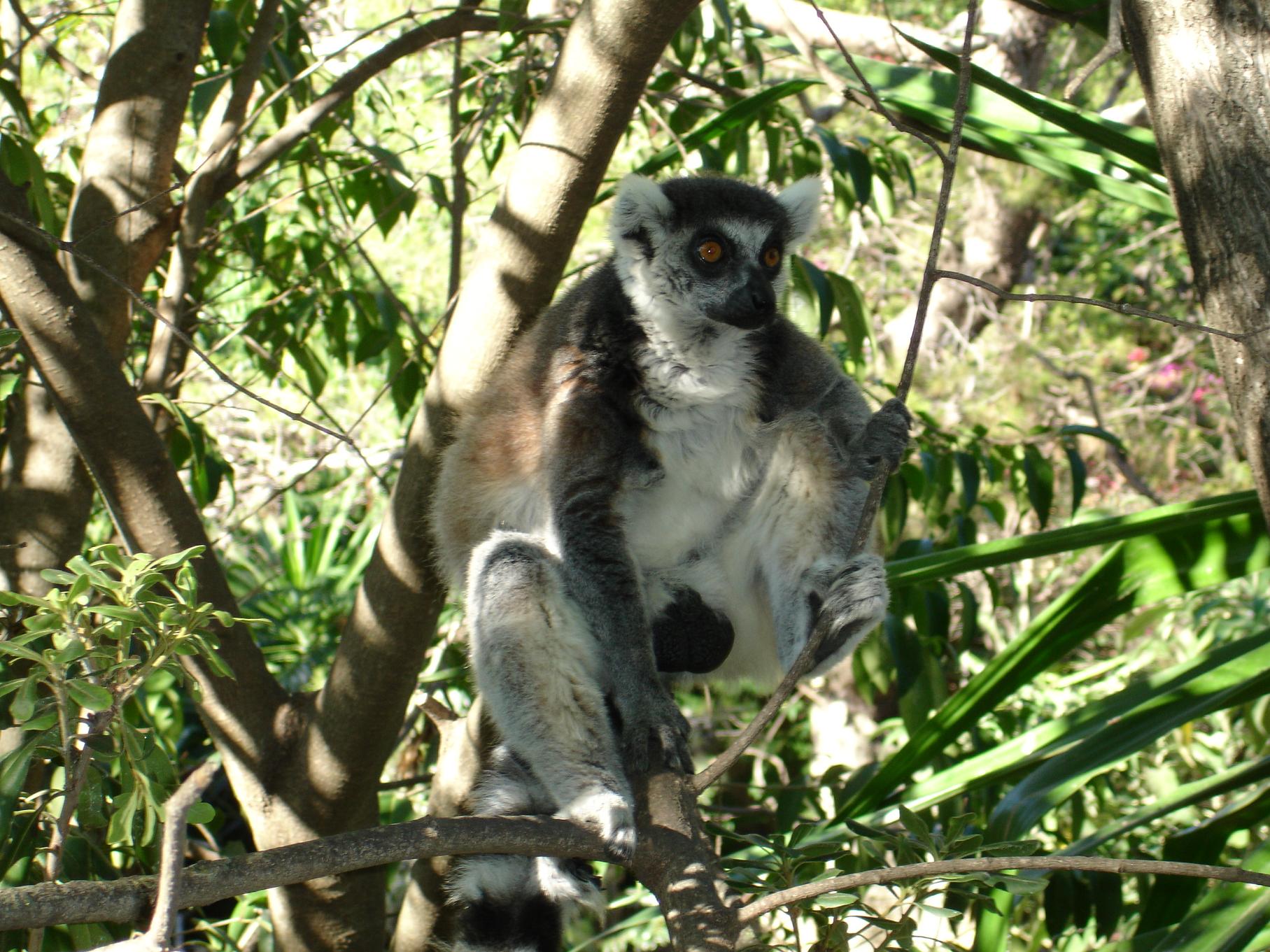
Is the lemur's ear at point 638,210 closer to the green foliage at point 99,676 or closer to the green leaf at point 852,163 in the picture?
the green leaf at point 852,163

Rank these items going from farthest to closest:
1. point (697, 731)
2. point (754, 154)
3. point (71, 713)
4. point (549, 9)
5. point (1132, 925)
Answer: point (754, 154) → point (697, 731) → point (549, 9) → point (1132, 925) → point (71, 713)

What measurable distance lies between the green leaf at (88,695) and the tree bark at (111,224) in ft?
4.95

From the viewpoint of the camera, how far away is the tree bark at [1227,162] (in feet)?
6.25

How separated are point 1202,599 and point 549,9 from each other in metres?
4.43

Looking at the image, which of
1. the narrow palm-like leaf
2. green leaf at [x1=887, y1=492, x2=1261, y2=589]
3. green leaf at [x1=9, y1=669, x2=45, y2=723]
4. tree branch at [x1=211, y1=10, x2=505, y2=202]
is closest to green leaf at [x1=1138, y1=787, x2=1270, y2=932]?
the narrow palm-like leaf

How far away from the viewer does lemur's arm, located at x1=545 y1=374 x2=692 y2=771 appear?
8.37 feet

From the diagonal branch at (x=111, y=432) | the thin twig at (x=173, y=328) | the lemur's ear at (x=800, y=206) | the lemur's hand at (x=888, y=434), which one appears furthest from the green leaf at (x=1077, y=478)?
the diagonal branch at (x=111, y=432)

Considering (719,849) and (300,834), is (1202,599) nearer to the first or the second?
(719,849)

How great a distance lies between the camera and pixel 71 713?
65.2 inches

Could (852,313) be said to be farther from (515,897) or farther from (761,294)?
(515,897)

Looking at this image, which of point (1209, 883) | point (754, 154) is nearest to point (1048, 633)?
point (1209, 883)

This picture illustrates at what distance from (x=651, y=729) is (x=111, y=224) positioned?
185 cm

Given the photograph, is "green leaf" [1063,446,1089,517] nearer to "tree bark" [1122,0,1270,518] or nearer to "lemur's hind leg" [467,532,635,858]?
"tree bark" [1122,0,1270,518]

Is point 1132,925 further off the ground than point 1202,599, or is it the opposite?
point 1202,599
